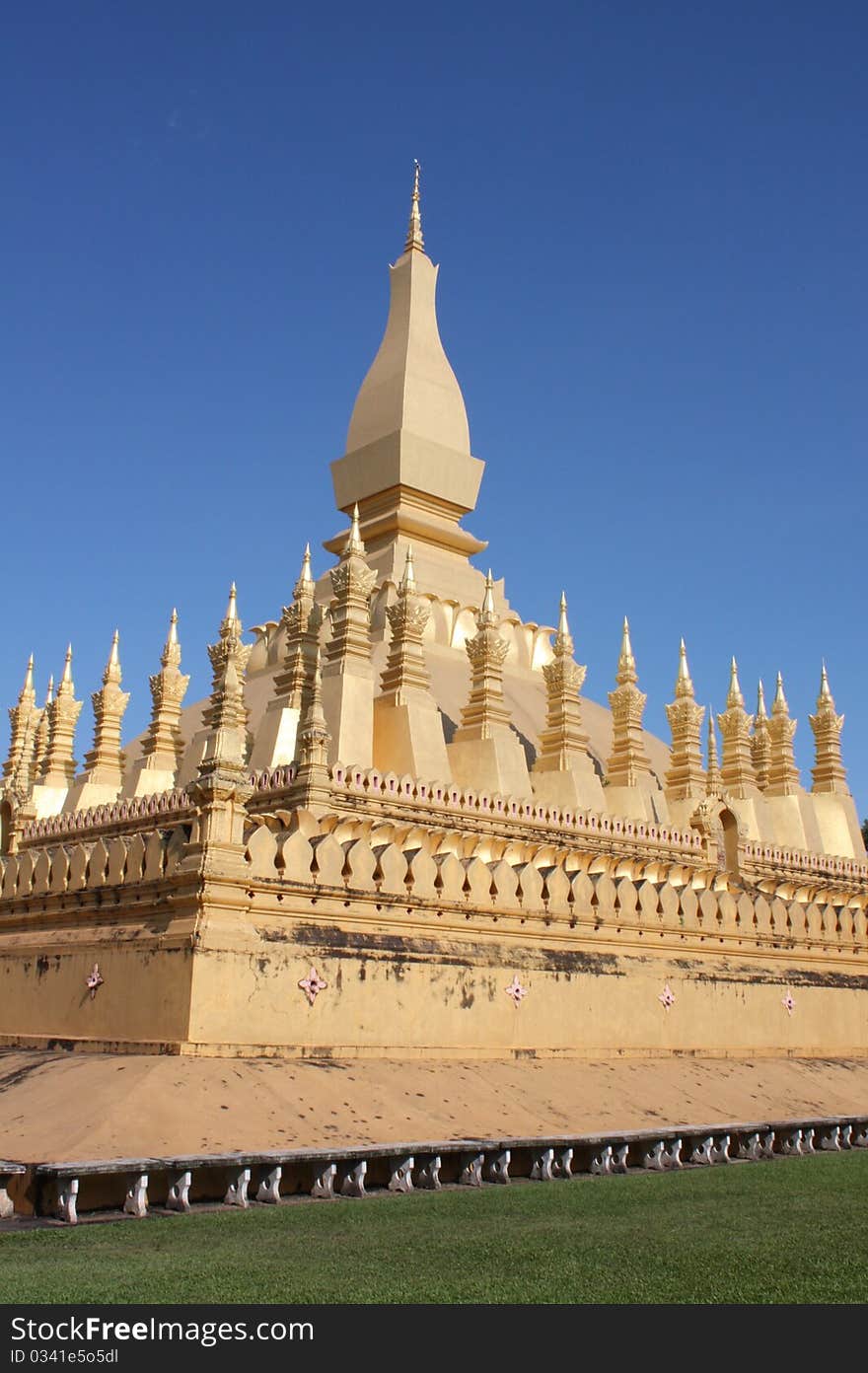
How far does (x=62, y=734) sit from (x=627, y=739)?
12.3 meters

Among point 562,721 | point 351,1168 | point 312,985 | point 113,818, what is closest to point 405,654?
point 562,721

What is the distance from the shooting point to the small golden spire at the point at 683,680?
1154 inches

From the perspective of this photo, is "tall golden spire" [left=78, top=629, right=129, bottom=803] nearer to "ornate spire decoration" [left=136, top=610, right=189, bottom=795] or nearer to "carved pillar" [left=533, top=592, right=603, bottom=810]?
"ornate spire decoration" [left=136, top=610, right=189, bottom=795]

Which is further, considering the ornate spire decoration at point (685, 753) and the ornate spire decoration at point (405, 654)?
the ornate spire decoration at point (685, 753)

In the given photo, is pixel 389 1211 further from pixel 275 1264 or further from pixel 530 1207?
pixel 275 1264

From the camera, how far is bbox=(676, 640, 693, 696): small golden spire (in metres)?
29.3

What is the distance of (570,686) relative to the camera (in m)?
25.4

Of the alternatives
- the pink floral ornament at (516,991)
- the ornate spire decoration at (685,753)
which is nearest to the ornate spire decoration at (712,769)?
the ornate spire decoration at (685,753)

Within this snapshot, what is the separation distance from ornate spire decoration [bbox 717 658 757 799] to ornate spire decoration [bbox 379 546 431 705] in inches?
428

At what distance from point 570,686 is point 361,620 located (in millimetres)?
4731

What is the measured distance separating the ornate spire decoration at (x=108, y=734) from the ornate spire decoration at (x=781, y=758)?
1505 cm

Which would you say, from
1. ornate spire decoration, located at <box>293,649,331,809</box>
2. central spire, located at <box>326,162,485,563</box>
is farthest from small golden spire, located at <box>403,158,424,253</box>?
ornate spire decoration, located at <box>293,649,331,809</box>

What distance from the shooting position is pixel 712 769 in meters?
31.1

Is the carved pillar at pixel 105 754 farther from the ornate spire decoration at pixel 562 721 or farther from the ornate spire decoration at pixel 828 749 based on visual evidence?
the ornate spire decoration at pixel 828 749
